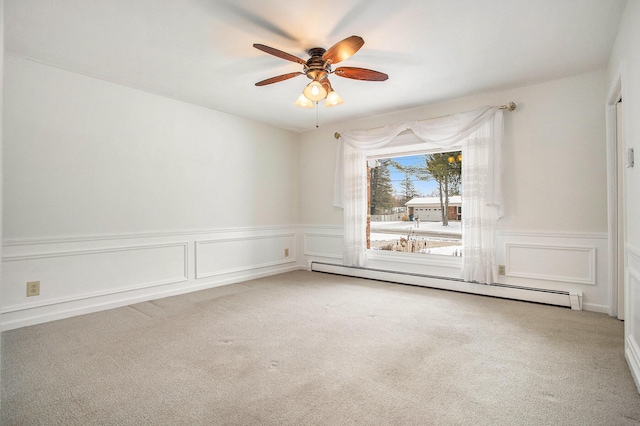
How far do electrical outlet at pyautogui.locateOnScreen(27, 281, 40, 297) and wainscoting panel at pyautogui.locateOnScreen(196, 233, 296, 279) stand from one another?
5.19 ft

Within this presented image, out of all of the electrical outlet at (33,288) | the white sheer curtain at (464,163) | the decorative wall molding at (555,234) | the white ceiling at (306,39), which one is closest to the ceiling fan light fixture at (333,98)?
the white ceiling at (306,39)

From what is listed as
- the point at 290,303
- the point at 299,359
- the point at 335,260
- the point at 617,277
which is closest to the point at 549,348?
the point at 617,277

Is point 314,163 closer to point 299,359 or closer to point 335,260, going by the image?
point 335,260

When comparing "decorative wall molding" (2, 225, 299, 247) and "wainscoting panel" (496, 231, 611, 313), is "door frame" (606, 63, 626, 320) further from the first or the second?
"decorative wall molding" (2, 225, 299, 247)

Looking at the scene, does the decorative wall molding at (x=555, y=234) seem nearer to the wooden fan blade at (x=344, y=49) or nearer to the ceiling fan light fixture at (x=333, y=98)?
the ceiling fan light fixture at (x=333, y=98)

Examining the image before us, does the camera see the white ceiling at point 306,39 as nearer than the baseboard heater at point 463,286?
Yes

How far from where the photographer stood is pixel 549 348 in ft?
8.02

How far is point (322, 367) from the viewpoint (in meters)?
2.17

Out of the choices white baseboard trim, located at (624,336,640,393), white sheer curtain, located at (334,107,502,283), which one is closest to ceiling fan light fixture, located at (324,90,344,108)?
white sheer curtain, located at (334,107,502,283)

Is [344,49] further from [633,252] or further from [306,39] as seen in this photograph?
[633,252]

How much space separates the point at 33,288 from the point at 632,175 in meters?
4.75

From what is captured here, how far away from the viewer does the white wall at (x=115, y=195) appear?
2.96 meters

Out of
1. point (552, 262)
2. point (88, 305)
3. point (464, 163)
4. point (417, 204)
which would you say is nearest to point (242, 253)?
point (88, 305)

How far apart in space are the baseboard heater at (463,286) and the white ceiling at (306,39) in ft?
7.29
